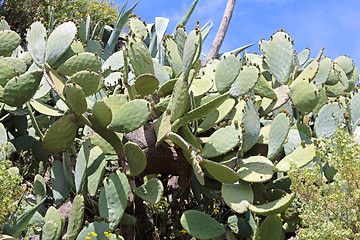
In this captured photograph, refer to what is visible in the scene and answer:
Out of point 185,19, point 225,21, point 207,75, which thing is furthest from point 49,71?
point 225,21

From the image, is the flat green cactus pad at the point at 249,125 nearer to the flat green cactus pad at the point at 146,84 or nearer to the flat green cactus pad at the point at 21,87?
the flat green cactus pad at the point at 146,84

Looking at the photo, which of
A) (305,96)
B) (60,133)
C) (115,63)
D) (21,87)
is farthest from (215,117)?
(115,63)

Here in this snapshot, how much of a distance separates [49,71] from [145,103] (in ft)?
2.61

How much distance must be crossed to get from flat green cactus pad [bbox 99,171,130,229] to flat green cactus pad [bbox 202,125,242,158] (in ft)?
1.78

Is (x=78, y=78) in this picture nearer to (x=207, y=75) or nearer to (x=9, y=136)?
(x=207, y=75)

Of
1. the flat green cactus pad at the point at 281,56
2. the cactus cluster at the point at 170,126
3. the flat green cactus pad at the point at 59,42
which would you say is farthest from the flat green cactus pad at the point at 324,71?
the flat green cactus pad at the point at 59,42

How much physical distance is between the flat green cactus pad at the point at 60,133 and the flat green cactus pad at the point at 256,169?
43.6 inches

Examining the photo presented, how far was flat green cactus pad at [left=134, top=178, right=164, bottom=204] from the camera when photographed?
2746mm

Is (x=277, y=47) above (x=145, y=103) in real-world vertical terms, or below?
above

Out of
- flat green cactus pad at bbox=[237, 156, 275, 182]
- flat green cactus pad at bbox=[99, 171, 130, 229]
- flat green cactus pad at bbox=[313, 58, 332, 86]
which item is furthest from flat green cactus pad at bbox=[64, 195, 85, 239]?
flat green cactus pad at bbox=[313, 58, 332, 86]

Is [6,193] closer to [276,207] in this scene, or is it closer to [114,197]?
[114,197]

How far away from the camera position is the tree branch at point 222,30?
603cm

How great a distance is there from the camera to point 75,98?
8.61 ft

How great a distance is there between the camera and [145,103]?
8.86ft
